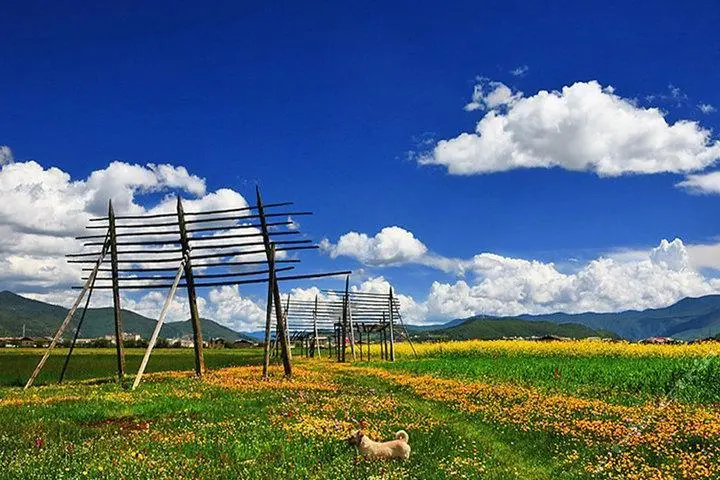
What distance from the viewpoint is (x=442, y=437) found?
13.4 m

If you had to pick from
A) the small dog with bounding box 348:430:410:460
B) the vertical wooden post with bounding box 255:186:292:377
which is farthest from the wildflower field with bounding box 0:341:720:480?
the vertical wooden post with bounding box 255:186:292:377

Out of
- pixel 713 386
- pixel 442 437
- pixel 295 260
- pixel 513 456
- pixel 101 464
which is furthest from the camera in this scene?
pixel 295 260

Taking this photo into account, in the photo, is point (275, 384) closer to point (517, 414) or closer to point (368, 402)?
point (368, 402)

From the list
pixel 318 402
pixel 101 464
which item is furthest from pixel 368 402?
pixel 101 464

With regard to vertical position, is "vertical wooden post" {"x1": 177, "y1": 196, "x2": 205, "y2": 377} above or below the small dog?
A: above

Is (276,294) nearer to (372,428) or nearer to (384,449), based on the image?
(372,428)

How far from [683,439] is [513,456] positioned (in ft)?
12.2

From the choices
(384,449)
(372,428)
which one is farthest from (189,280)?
(384,449)

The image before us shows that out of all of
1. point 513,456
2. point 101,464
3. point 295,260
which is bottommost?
point 513,456

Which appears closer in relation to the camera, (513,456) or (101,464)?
(101,464)

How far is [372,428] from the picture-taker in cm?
1388

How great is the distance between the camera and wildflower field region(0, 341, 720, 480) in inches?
406

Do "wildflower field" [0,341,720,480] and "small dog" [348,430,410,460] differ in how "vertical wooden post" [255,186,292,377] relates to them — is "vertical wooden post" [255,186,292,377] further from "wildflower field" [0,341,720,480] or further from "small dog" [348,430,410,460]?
"small dog" [348,430,410,460]

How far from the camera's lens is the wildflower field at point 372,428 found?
10305mm
